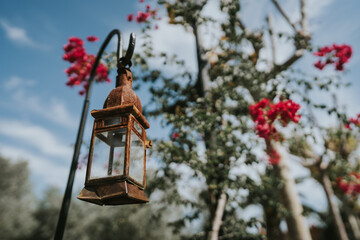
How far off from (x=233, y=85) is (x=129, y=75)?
3.52m

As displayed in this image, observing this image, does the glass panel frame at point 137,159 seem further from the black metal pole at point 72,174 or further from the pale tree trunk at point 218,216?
the pale tree trunk at point 218,216

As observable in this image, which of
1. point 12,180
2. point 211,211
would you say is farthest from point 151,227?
point 211,211

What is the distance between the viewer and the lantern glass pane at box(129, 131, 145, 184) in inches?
65.8

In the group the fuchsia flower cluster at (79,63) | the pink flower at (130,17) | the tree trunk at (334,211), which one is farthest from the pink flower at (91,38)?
the tree trunk at (334,211)

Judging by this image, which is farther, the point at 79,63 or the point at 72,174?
the point at 79,63

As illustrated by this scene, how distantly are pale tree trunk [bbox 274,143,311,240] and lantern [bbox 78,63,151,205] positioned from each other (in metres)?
5.64

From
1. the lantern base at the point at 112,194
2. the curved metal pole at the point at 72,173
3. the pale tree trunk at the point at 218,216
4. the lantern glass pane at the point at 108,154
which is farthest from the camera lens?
the pale tree trunk at the point at 218,216

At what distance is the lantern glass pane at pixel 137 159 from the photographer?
5.49ft

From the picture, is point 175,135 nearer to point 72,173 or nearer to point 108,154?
point 72,173

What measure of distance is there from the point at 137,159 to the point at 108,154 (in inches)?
7.9

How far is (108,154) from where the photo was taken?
1.75 meters

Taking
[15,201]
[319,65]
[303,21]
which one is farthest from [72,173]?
[15,201]

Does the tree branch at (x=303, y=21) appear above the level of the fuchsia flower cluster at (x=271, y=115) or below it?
above

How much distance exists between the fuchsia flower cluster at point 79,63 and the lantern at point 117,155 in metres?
3.95
